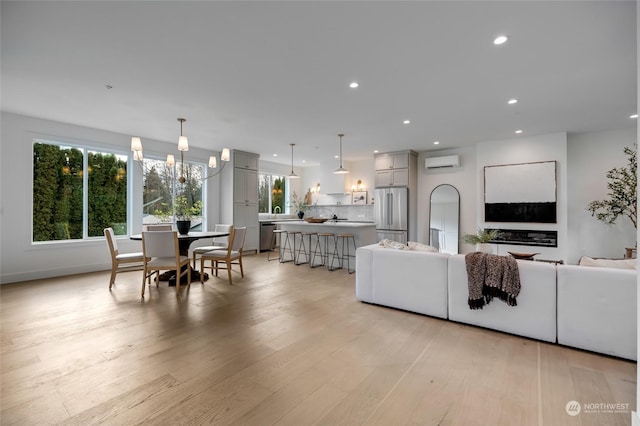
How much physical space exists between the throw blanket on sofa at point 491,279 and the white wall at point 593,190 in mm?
4449

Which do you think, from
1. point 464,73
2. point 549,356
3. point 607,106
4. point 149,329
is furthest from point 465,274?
point 607,106

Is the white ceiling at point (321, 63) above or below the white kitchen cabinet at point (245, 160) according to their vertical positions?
above

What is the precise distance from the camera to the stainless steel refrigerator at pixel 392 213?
7.42 m

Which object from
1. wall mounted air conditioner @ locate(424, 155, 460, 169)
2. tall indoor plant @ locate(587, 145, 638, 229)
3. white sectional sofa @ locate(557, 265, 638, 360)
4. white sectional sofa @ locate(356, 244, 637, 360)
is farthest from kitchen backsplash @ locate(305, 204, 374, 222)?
white sectional sofa @ locate(557, 265, 638, 360)

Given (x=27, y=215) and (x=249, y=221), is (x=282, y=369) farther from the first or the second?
(x=249, y=221)

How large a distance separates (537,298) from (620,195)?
14.2ft

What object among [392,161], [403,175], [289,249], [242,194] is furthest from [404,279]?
[242,194]

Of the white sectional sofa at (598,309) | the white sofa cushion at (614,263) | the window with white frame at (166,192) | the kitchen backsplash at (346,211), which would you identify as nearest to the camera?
the white sectional sofa at (598,309)

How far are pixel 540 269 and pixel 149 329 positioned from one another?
145 inches

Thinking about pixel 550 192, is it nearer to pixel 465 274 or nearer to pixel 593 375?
pixel 465 274

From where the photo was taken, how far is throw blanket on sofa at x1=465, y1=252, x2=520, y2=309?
8.79ft

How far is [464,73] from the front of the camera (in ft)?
10.7

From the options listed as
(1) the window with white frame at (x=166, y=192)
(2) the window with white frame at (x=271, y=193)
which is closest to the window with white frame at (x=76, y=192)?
(1) the window with white frame at (x=166, y=192)

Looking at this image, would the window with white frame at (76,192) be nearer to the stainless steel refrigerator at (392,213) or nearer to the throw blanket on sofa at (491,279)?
the stainless steel refrigerator at (392,213)
